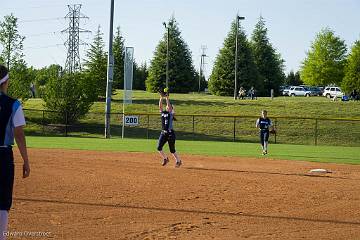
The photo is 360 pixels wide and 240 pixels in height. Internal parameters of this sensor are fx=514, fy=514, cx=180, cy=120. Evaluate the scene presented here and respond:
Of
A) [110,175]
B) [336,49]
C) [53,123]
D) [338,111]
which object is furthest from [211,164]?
[336,49]

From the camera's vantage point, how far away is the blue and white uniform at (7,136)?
6.01 metres

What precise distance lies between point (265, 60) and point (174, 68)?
15.0 metres

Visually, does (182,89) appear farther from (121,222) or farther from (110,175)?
(121,222)

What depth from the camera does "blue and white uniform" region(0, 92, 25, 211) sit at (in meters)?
6.01

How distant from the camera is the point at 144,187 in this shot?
38.7 feet

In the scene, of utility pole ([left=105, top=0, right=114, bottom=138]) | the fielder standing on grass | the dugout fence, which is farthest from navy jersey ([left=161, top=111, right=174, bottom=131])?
the dugout fence

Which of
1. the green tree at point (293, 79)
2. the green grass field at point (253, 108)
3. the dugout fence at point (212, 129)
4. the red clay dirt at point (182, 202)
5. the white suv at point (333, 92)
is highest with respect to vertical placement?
the green tree at point (293, 79)

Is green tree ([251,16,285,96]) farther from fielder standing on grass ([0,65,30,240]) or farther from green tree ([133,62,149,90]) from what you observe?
fielder standing on grass ([0,65,30,240])

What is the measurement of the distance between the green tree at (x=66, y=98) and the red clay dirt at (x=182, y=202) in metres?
26.0

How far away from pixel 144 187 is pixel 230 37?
61.7m

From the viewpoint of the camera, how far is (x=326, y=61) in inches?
2938

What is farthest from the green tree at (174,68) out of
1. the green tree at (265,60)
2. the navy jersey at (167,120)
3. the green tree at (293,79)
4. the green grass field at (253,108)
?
the navy jersey at (167,120)

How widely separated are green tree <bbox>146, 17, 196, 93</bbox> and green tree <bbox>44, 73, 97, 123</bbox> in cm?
3227

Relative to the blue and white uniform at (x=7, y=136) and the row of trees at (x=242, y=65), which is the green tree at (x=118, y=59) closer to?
the row of trees at (x=242, y=65)
